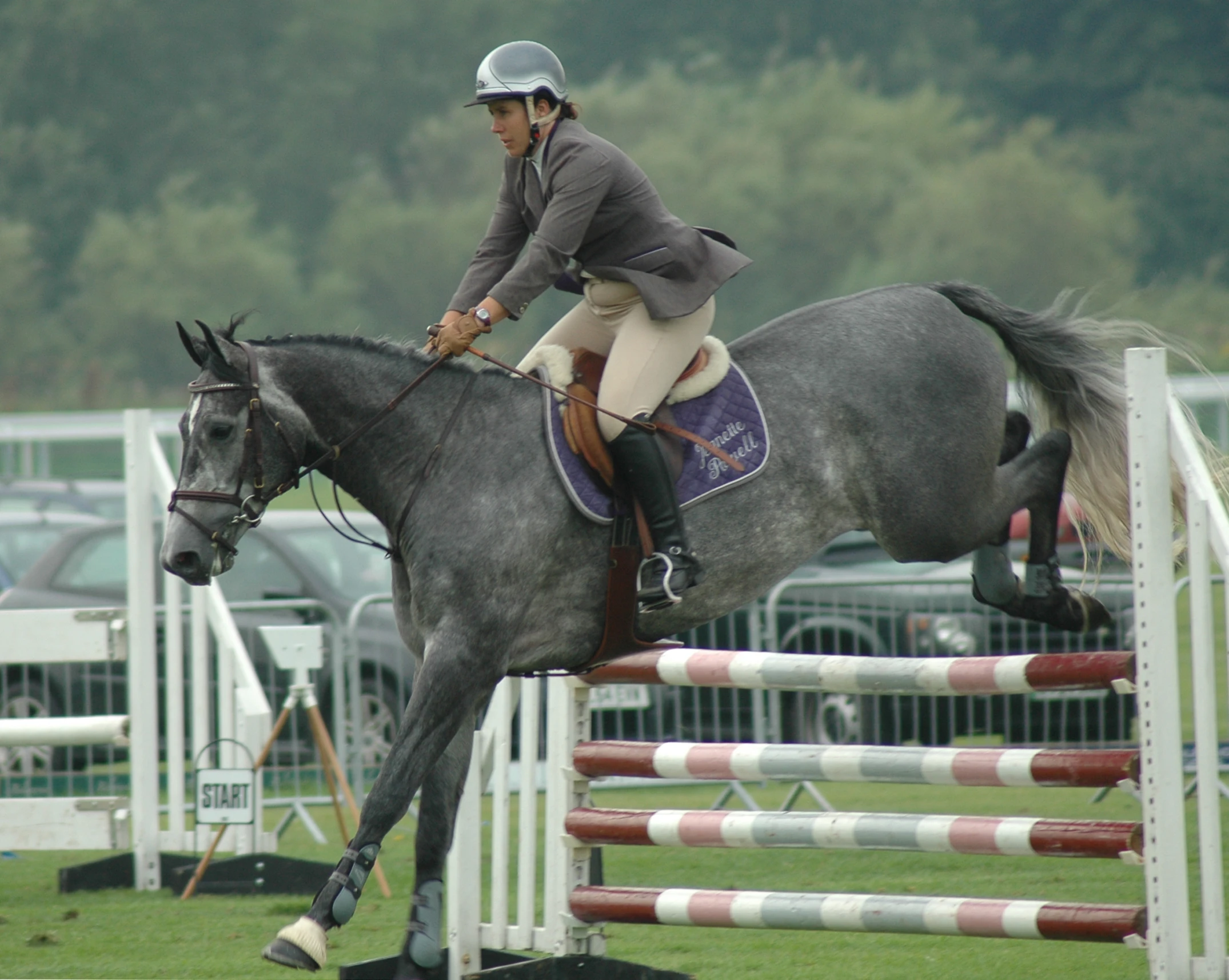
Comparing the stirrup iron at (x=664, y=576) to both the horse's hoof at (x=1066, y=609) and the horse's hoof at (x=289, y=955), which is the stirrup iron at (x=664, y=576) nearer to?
the horse's hoof at (x=1066, y=609)

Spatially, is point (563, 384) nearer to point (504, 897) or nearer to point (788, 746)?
point (788, 746)

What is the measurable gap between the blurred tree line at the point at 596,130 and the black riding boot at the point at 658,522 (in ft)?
118

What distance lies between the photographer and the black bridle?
17.3ft

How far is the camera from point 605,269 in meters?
5.63

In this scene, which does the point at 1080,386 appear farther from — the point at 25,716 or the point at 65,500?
the point at 65,500

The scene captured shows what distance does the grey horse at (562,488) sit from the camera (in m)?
5.27

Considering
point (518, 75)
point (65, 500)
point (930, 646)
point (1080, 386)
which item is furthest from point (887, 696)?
point (65, 500)

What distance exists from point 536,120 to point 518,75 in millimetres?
144

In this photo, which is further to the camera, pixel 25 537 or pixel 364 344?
pixel 25 537

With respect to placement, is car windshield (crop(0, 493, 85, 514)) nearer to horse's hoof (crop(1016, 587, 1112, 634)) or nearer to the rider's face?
the rider's face

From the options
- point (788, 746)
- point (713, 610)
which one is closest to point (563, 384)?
point (713, 610)

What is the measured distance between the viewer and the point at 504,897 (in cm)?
604

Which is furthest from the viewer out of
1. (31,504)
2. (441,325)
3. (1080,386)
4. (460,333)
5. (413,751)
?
(31,504)

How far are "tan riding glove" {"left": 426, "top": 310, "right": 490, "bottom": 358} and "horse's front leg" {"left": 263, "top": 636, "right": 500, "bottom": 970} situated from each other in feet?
2.84
